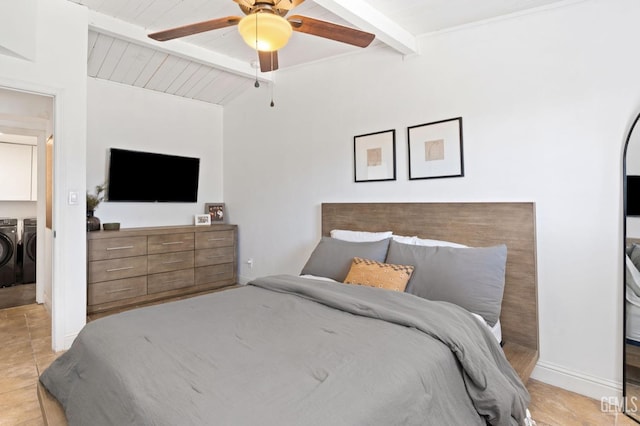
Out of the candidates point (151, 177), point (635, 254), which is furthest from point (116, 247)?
point (635, 254)

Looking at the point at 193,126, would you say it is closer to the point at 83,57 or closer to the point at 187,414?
the point at 83,57

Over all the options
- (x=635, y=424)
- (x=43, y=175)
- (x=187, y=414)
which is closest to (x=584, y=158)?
(x=635, y=424)

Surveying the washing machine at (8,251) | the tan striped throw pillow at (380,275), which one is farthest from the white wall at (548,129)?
the washing machine at (8,251)

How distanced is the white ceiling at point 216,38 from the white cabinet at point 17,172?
3032 mm

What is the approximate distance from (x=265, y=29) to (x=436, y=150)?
174cm

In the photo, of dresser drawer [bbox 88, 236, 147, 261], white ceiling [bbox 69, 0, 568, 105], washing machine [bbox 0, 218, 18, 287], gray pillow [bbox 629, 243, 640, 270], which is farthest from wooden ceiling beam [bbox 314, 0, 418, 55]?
washing machine [bbox 0, 218, 18, 287]

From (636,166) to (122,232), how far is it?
4.35m

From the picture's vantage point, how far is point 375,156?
10.6ft

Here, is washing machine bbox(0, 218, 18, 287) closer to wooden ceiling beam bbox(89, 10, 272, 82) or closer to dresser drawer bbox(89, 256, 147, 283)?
dresser drawer bbox(89, 256, 147, 283)

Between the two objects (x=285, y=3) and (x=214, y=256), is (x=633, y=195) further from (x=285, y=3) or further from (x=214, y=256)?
(x=214, y=256)

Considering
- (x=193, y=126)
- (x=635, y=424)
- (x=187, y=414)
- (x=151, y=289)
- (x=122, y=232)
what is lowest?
(x=635, y=424)

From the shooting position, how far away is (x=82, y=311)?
2934 millimetres

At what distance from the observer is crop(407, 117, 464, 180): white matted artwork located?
2.73 m

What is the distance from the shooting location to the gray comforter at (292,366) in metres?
1.07
